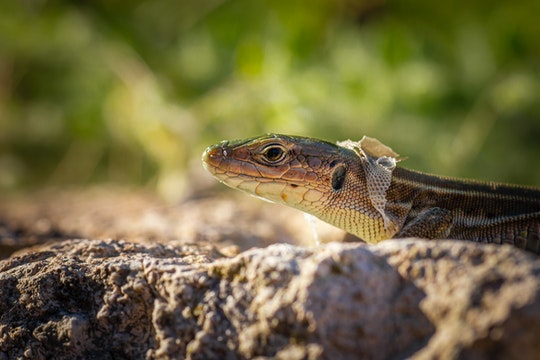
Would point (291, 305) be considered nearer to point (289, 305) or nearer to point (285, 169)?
point (289, 305)

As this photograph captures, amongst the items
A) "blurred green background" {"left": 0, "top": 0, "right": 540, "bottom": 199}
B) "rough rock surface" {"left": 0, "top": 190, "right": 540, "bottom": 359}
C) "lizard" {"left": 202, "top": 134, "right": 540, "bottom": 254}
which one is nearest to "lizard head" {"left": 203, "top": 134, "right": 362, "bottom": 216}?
"lizard" {"left": 202, "top": 134, "right": 540, "bottom": 254}

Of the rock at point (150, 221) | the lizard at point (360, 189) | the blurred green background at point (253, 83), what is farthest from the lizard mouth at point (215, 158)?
the blurred green background at point (253, 83)

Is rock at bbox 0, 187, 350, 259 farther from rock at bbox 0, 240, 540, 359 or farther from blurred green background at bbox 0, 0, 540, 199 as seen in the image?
rock at bbox 0, 240, 540, 359

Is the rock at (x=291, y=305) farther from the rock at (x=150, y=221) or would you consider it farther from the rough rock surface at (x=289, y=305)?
the rock at (x=150, y=221)

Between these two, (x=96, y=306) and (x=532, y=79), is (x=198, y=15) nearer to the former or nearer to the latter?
(x=532, y=79)

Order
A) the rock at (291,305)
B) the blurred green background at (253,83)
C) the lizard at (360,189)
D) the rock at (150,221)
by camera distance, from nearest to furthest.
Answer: the rock at (291,305)
the lizard at (360,189)
the rock at (150,221)
the blurred green background at (253,83)
